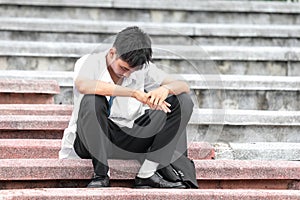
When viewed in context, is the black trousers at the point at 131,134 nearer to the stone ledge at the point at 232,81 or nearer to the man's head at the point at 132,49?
the man's head at the point at 132,49

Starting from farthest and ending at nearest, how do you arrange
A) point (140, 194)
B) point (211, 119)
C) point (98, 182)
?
point (211, 119) < point (98, 182) < point (140, 194)

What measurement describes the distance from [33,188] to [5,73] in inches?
76.7

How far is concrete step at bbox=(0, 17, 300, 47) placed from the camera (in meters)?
7.01

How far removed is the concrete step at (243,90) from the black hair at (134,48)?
1.80 meters

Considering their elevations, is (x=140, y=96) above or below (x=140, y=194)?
above

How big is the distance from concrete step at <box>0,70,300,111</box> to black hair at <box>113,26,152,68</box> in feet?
5.91

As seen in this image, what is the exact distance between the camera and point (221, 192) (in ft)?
13.5

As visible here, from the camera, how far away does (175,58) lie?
21.1 ft

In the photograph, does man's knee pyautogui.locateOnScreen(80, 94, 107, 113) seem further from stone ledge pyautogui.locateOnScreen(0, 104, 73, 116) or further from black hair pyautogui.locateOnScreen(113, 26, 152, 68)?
stone ledge pyautogui.locateOnScreen(0, 104, 73, 116)

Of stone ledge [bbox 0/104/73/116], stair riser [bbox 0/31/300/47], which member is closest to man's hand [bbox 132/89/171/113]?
stone ledge [bbox 0/104/73/116]

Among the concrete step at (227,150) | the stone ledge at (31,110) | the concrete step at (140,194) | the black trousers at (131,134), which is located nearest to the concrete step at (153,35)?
the stone ledge at (31,110)

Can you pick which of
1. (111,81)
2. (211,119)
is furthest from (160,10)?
(111,81)

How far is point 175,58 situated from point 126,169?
2.31m

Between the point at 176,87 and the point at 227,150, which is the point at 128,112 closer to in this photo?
the point at 176,87
